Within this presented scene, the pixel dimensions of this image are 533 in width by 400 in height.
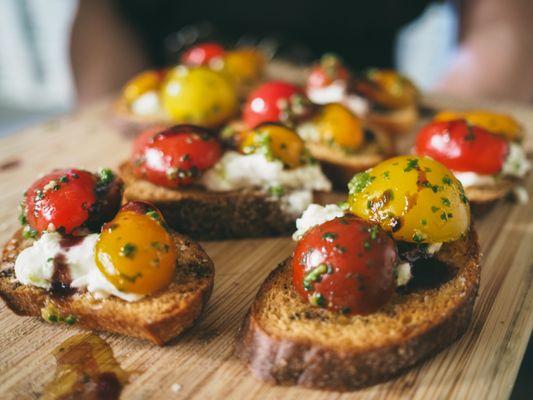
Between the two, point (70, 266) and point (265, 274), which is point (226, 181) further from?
point (70, 266)

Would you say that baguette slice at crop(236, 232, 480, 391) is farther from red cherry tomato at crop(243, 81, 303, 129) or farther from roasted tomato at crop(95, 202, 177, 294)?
red cherry tomato at crop(243, 81, 303, 129)

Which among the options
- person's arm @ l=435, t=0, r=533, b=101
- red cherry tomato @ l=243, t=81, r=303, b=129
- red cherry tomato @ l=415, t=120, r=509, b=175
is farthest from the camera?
person's arm @ l=435, t=0, r=533, b=101

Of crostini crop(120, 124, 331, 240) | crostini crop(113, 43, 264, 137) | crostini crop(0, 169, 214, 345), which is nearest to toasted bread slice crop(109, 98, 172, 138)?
crostini crop(113, 43, 264, 137)

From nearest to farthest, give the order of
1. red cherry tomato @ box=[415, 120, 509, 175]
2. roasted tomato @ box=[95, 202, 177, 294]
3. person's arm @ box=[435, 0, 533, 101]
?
roasted tomato @ box=[95, 202, 177, 294], red cherry tomato @ box=[415, 120, 509, 175], person's arm @ box=[435, 0, 533, 101]

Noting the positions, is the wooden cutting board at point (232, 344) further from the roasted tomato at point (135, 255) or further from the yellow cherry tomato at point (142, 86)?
the yellow cherry tomato at point (142, 86)

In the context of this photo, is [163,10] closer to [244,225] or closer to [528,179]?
[244,225]

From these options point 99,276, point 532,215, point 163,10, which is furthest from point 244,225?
point 163,10
